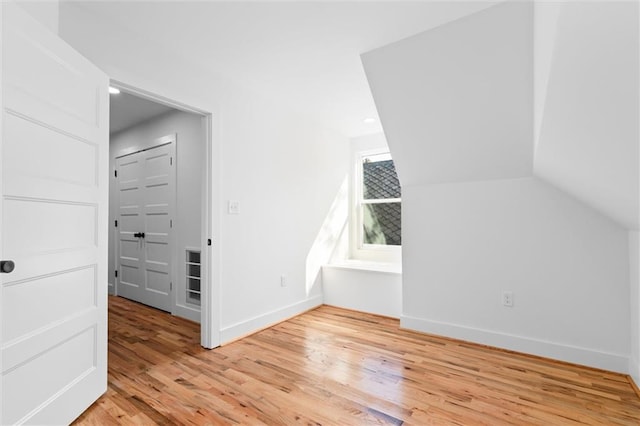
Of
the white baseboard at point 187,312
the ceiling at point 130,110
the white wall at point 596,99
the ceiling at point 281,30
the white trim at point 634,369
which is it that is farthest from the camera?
the white baseboard at point 187,312

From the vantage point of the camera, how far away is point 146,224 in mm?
3988

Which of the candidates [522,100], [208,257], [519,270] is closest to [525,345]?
[519,270]

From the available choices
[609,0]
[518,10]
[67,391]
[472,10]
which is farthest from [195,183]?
[609,0]

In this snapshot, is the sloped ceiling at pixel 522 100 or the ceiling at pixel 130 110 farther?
the ceiling at pixel 130 110

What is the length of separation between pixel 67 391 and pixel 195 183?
85.8 inches

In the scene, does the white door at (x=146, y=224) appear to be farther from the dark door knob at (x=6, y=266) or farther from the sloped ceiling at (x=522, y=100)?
the sloped ceiling at (x=522, y=100)

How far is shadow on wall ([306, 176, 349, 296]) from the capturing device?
386 centimetres

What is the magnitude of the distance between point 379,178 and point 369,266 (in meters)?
1.30

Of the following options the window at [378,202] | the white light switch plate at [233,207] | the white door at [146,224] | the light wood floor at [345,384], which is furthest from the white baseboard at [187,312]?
the window at [378,202]

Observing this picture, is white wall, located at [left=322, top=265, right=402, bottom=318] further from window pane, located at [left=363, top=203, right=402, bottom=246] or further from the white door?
the white door

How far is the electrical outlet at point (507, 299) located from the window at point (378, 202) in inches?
64.0

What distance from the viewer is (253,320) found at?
3.03m

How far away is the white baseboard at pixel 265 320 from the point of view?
2779 mm

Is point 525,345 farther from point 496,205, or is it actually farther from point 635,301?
point 496,205
